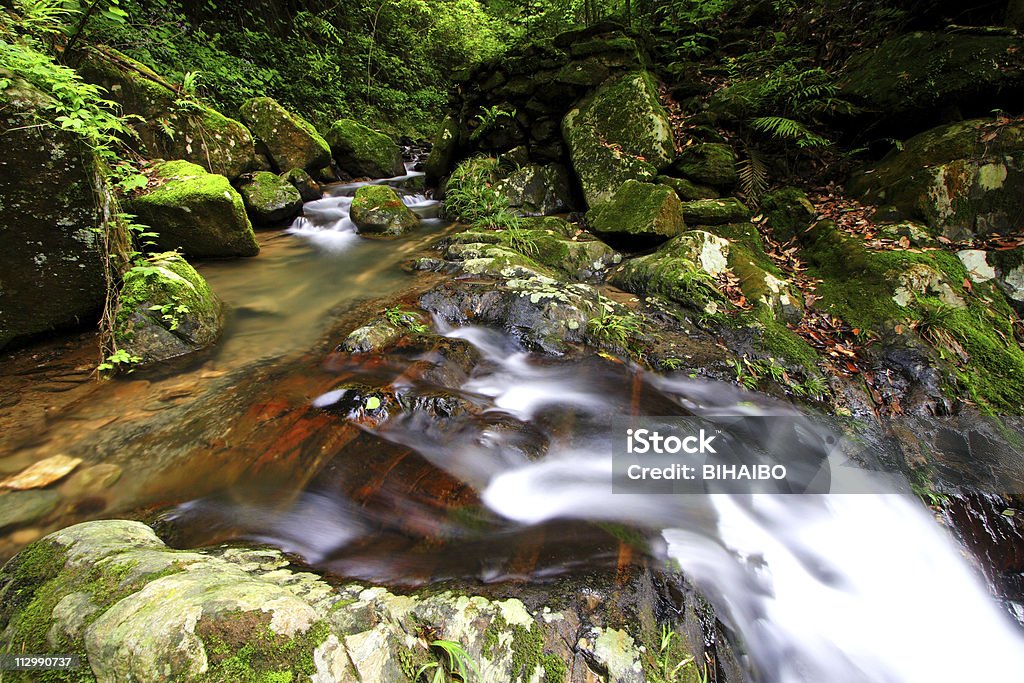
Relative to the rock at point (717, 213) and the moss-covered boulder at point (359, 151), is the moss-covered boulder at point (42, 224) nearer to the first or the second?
the rock at point (717, 213)

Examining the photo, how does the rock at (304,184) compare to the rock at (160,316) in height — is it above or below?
above

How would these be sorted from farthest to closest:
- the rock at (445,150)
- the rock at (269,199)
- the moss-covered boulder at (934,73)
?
the rock at (445,150), the rock at (269,199), the moss-covered boulder at (934,73)

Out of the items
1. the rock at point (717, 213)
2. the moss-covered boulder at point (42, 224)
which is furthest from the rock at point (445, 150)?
the moss-covered boulder at point (42, 224)

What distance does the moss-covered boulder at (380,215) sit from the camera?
7438 millimetres

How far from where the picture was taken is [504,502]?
7.72 feet

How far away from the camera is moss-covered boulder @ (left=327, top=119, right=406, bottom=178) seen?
1041cm

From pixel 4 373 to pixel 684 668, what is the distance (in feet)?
16.3

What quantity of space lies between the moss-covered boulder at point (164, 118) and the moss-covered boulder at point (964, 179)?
9642mm

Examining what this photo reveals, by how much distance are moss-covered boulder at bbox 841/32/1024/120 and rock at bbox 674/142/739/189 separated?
1.54 meters

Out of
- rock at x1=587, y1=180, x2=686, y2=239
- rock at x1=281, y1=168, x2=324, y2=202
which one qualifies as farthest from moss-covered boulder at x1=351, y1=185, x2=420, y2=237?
rock at x1=587, y1=180, x2=686, y2=239

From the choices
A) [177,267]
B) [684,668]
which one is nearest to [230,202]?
[177,267]

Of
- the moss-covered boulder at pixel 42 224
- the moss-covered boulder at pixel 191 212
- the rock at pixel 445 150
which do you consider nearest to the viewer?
the moss-covered boulder at pixel 42 224

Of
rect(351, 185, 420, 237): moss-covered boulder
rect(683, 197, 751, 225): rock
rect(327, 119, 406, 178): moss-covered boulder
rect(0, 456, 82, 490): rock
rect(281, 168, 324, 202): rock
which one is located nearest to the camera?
rect(0, 456, 82, 490): rock

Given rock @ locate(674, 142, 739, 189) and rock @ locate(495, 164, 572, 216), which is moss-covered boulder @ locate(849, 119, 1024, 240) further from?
rock @ locate(495, 164, 572, 216)
